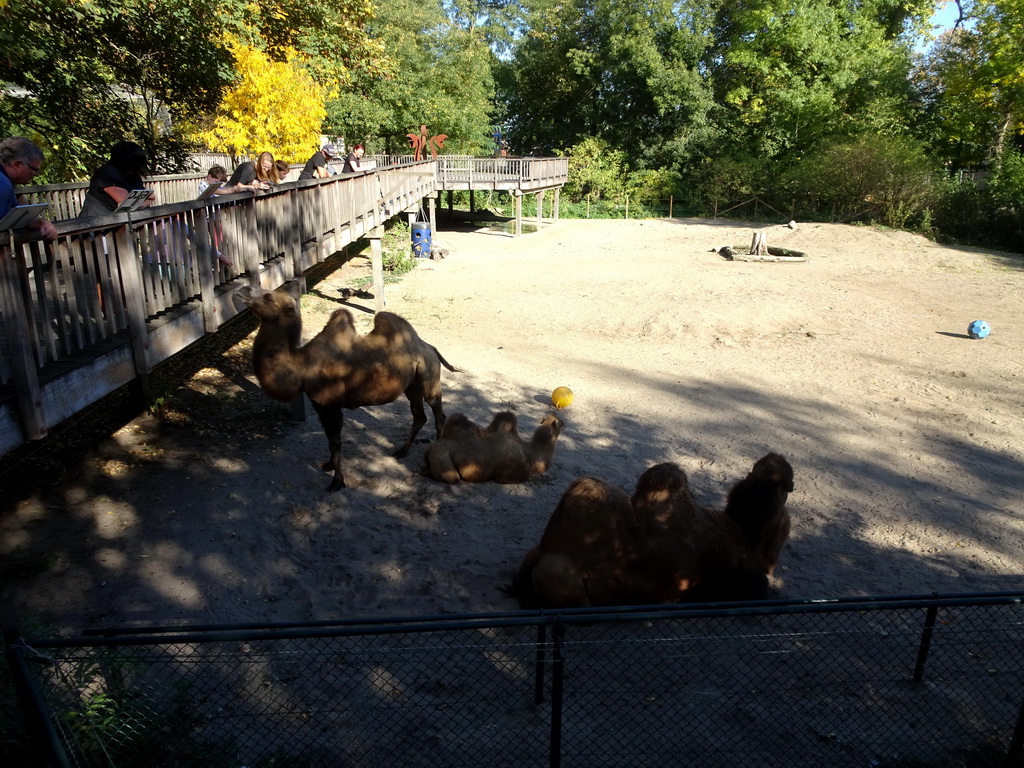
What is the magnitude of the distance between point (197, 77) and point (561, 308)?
8173mm

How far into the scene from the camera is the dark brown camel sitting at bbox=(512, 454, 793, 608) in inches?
189

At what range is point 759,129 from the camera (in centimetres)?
3862

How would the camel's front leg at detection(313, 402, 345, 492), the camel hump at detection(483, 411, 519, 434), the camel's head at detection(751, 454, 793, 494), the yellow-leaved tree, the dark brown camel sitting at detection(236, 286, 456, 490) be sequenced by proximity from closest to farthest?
the camel's head at detection(751, 454, 793, 494), the dark brown camel sitting at detection(236, 286, 456, 490), the camel's front leg at detection(313, 402, 345, 492), the camel hump at detection(483, 411, 519, 434), the yellow-leaved tree

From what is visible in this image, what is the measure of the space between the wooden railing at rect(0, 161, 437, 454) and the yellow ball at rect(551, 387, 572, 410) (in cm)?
383

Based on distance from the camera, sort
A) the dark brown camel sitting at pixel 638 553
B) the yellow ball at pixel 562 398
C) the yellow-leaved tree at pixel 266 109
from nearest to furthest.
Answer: the dark brown camel sitting at pixel 638 553 < the yellow ball at pixel 562 398 < the yellow-leaved tree at pixel 266 109

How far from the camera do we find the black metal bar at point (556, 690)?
3.10 meters

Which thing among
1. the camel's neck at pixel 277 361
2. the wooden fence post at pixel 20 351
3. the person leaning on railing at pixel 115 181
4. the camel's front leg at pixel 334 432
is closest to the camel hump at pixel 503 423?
the camel's front leg at pixel 334 432

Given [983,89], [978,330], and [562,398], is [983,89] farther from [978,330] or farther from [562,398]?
[562,398]

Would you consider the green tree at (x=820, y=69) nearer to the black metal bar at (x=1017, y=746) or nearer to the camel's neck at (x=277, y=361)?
the camel's neck at (x=277, y=361)

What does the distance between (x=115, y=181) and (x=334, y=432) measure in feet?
9.77

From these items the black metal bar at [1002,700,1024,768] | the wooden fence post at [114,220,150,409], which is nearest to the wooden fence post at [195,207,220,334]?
the wooden fence post at [114,220,150,409]

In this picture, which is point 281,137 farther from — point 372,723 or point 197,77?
point 372,723

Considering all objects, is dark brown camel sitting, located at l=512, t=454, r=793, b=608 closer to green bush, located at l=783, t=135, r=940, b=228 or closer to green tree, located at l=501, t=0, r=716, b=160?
green bush, located at l=783, t=135, r=940, b=228

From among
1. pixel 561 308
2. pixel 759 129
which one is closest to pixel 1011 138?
pixel 759 129
